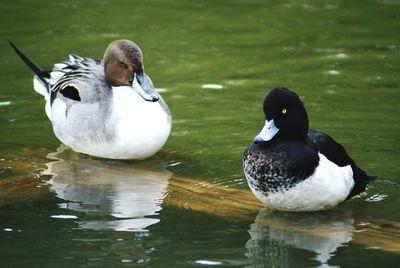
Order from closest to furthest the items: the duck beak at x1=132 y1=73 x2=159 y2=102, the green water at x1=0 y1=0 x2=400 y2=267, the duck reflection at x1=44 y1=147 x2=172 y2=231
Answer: the green water at x1=0 y1=0 x2=400 y2=267, the duck reflection at x1=44 y1=147 x2=172 y2=231, the duck beak at x1=132 y1=73 x2=159 y2=102

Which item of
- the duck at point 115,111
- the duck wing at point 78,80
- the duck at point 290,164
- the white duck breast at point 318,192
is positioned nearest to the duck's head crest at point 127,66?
the duck at point 115,111

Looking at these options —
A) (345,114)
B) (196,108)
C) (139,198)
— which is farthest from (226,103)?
(139,198)

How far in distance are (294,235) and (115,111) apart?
8.59 feet

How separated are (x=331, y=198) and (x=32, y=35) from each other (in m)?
7.86

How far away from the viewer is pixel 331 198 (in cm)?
816

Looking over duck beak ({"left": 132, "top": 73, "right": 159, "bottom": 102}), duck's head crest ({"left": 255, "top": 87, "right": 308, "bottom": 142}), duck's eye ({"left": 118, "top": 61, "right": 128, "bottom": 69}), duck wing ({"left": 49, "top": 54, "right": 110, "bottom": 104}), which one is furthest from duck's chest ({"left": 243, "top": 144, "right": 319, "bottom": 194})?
duck wing ({"left": 49, "top": 54, "right": 110, "bottom": 104})

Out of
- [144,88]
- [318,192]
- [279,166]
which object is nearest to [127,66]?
[144,88]

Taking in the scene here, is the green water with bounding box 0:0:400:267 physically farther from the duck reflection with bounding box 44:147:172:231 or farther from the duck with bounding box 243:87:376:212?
the duck with bounding box 243:87:376:212

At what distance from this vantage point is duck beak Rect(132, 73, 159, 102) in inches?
383

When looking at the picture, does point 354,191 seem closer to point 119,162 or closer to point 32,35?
point 119,162

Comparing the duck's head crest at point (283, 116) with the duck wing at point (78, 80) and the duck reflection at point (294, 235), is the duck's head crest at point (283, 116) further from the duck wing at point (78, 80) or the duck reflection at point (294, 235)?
the duck wing at point (78, 80)

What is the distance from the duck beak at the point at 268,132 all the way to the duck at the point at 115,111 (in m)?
1.95

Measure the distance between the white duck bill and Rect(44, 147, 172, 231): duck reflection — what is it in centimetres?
115

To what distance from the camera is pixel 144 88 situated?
32.3 ft
